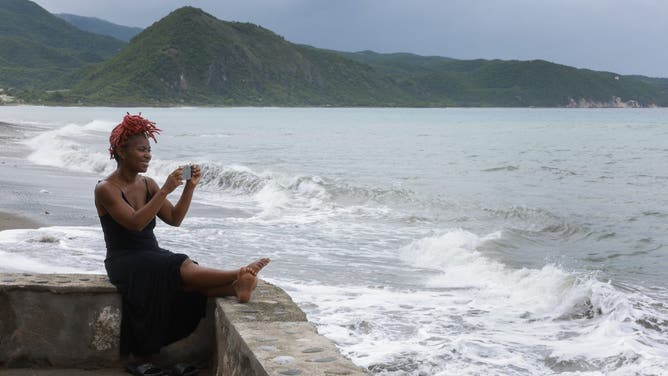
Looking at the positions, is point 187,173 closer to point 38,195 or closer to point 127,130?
point 127,130

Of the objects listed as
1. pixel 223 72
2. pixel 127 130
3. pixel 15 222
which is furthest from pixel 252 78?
pixel 127 130

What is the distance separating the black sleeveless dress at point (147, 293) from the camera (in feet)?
14.8

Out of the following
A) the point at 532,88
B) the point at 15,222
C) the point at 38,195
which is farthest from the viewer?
the point at 532,88

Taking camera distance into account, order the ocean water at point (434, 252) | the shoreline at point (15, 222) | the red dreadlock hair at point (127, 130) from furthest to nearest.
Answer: the shoreline at point (15, 222) → the ocean water at point (434, 252) → the red dreadlock hair at point (127, 130)

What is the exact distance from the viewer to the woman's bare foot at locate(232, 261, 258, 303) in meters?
4.44

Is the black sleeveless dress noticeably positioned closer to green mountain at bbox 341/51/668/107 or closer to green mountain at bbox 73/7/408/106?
green mountain at bbox 73/7/408/106

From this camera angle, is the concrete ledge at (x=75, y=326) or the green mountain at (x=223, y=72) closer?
the concrete ledge at (x=75, y=326)

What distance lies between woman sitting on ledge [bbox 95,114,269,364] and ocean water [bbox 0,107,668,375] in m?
1.77

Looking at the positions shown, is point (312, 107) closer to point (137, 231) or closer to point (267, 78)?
point (267, 78)

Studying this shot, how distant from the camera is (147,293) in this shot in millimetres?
4543

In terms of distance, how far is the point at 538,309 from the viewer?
8.06 m

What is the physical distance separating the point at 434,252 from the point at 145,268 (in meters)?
6.79

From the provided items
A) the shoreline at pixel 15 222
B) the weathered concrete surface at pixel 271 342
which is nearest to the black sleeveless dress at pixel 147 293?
the weathered concrete surface at pixel 271 342

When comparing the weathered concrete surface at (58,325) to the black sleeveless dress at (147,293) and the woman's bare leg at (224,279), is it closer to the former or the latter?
the black sleeveless dress at (147,293)
